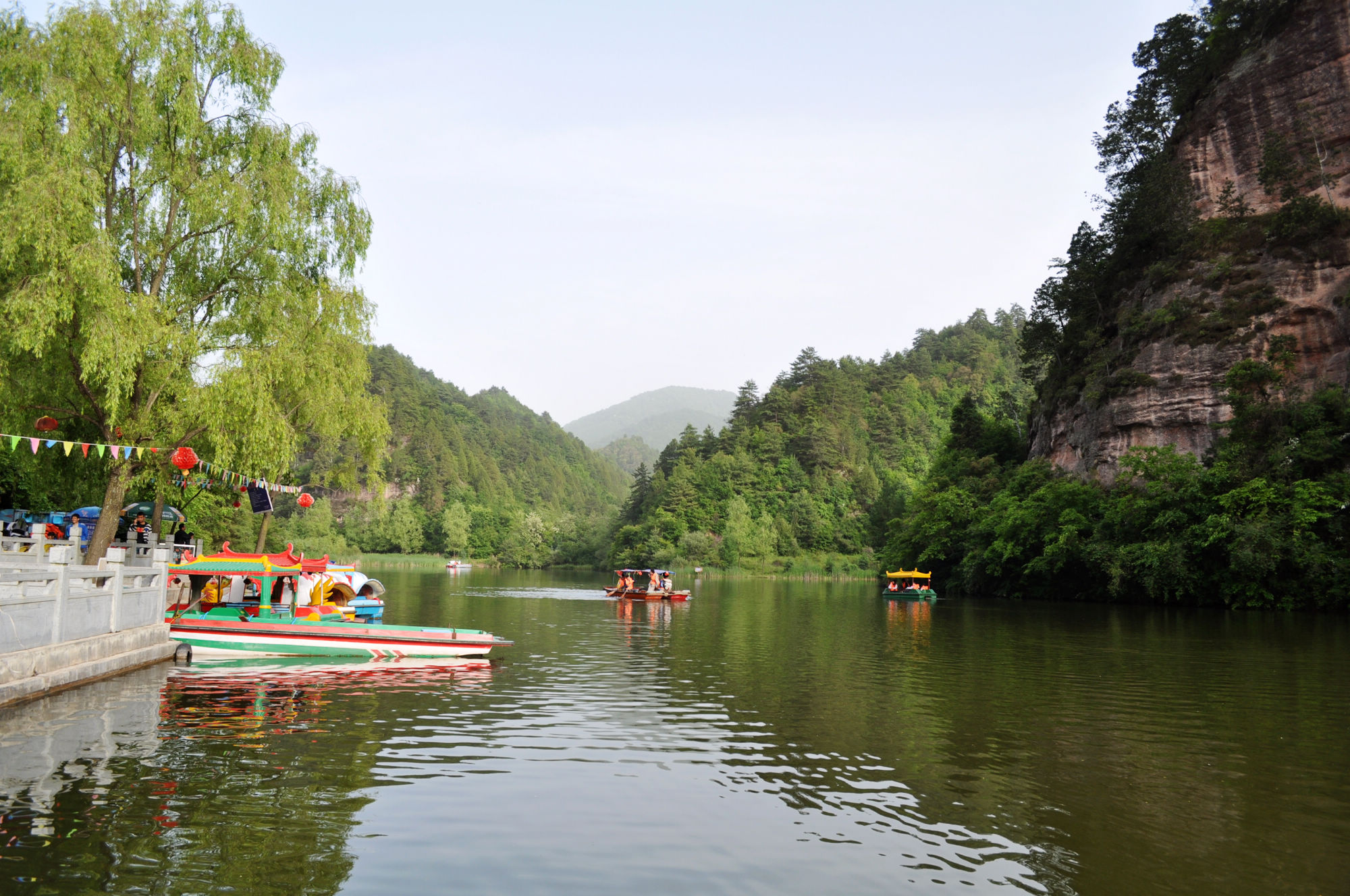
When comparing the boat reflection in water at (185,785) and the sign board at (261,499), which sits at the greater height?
the sign board at (261,499)

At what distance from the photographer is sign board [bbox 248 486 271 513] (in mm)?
27906

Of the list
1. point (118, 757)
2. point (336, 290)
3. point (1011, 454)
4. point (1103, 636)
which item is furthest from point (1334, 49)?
point (118, 757)

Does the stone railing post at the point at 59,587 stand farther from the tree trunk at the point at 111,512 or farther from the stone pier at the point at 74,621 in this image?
the tree trunk at the point at 111,512

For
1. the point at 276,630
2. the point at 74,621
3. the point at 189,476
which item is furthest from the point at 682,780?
the point at 189,476

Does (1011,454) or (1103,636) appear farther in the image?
(1011,454)

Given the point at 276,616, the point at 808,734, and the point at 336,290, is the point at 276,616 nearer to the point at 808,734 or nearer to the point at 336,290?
the point at 336,290

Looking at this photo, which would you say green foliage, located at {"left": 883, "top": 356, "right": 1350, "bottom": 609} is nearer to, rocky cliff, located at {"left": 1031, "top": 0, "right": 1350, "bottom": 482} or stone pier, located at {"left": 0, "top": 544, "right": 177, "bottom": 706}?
rocky cliff, located at {"left": 1031, "top": 0, "right": 1350, "bottom": 482}

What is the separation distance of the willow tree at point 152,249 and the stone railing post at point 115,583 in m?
5.02

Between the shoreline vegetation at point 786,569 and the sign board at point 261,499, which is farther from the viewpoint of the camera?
the shoreline vegetation at point 786,569

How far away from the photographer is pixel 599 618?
40.6m

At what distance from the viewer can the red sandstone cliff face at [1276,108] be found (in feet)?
173

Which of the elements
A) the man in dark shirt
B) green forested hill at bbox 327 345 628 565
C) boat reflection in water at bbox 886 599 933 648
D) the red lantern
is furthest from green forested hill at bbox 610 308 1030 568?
the red lantern

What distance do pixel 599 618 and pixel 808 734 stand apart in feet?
86.2

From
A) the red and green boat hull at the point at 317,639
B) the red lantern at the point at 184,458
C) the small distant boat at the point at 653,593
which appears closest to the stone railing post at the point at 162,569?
the red and green boat hull at the point at 317,639
